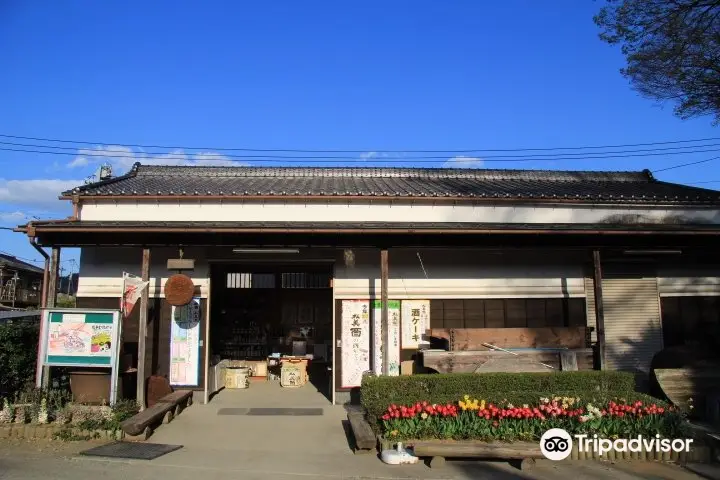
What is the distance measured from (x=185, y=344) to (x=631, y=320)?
10008 mm

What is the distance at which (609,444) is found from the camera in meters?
7.77

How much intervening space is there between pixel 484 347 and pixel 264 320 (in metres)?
7.77

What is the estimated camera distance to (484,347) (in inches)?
436

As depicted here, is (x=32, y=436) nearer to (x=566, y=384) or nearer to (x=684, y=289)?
(x=566, y=384)

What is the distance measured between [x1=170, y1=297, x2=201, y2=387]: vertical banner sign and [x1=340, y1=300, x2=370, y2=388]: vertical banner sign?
316 cm

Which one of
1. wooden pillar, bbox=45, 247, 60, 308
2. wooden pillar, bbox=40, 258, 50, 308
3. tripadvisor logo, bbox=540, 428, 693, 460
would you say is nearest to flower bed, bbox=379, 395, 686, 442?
tripadvisor logo, bbox=540, 428, 693, 460

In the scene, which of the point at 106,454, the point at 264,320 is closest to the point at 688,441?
the point at 106,454

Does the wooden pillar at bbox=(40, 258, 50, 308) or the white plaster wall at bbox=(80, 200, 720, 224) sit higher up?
the white plaster wall at bbox=(80, 200, 720, 224)

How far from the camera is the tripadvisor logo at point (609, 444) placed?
770 centimetres

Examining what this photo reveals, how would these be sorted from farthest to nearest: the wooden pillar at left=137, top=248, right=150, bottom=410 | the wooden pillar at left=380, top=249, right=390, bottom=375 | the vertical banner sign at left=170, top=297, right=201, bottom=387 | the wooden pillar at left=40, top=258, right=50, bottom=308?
1. the vertical banner sign at left=170, top=297, right=201, bottom=387
2. the wooden pillar at left=40, top=258, right=50, bottom=308
3. the wooden pillar at left=380, top=249, right=390, bottom=375
4. the wooden pillar at left=137, top=248, right=150, bottom=410

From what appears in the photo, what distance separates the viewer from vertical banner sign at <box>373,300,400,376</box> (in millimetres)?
12023

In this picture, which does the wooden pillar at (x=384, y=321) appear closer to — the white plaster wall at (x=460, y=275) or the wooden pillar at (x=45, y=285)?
the white plaster wall at (x=460, y=275)

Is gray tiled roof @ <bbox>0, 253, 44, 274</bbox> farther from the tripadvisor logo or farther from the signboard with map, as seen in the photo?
the tripadvisor logo

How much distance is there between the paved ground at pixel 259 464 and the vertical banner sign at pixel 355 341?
2581mm
